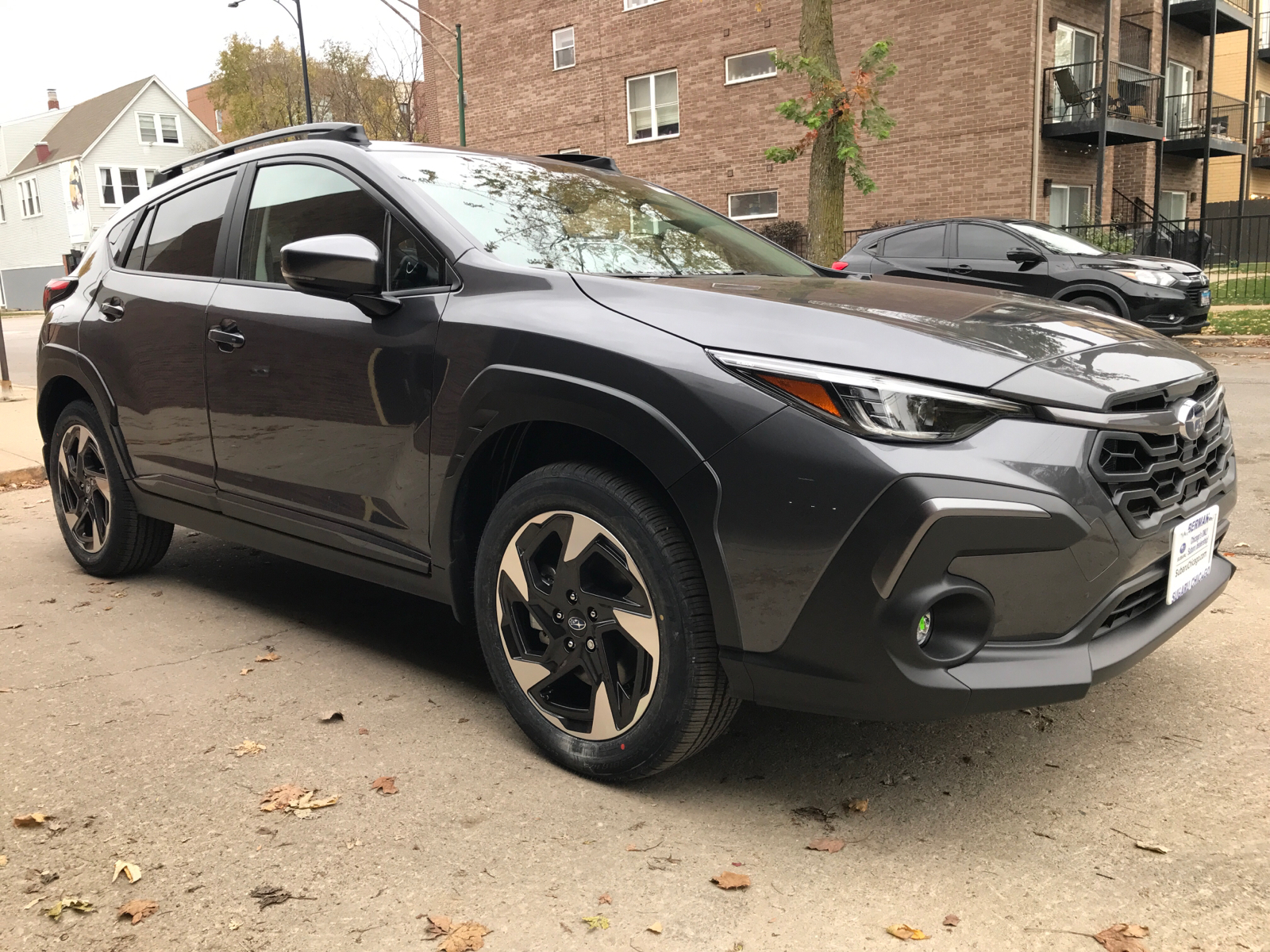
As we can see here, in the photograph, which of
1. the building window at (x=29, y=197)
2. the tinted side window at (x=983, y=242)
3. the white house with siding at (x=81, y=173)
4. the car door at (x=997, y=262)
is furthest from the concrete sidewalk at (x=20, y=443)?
the building window at (x=29, y=197)

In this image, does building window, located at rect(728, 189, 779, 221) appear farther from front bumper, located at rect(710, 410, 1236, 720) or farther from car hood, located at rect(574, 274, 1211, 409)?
front bumper, located at rect(710, 410, 1236, 720)

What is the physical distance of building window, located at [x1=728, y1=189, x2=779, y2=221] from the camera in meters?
25.5

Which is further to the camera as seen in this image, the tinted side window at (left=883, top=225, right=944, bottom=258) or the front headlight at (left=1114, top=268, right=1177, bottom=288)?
the tinted side window at (left=883, top=225, right=944, bottom=258)

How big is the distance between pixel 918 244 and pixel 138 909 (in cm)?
1277

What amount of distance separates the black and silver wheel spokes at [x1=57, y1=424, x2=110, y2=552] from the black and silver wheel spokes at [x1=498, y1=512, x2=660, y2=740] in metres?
2.62

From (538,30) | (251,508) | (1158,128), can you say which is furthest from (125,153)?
(251,508)

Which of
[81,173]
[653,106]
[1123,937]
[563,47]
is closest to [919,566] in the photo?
[1123,937]

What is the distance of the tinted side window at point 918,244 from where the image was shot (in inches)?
536

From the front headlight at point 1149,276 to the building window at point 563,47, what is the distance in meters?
19.3

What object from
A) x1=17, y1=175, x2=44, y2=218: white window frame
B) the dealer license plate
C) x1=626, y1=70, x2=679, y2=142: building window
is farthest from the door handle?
x1=17, y1=175, x2=44, y2=218: white window frame

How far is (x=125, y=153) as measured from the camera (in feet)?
173

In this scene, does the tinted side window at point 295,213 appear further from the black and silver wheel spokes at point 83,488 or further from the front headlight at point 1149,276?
the front headlight at point 1149,276

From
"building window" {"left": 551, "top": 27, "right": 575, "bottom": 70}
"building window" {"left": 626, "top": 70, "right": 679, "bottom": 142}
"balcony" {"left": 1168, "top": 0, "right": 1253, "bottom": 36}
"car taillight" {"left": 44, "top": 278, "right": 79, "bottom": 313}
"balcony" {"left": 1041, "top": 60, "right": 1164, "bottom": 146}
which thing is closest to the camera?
"car taillight" {"left": 44, "top": 278, "right": 79, "bottom": 313}

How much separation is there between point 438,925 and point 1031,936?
122 centimetres
